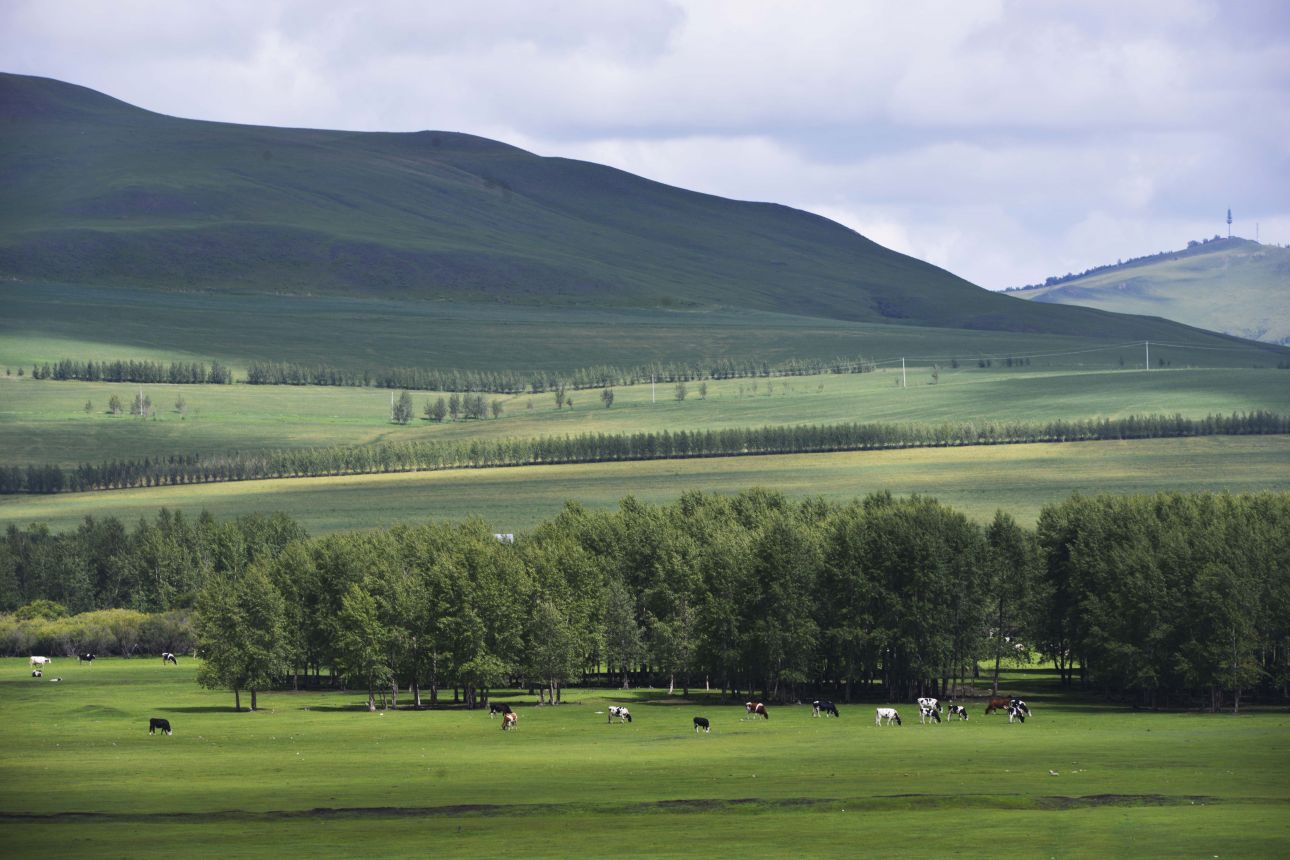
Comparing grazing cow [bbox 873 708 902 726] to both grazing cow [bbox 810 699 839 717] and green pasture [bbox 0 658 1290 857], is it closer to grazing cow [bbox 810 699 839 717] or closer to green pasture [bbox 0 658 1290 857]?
green pasture [bbox 0 658 1290 857]

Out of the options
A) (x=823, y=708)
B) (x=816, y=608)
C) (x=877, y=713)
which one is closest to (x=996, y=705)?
(x=877, y=713)

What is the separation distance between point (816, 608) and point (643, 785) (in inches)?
1837

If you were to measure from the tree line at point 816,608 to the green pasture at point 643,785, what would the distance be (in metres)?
7.28

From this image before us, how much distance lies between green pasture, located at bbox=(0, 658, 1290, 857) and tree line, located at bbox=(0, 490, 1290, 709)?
7.28 m

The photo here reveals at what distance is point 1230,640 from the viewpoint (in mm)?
100188

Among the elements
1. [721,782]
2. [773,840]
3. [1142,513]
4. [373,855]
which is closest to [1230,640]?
[1142,513]

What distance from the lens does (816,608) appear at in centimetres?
11275

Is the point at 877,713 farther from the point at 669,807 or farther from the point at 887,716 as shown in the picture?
the point at 669,807

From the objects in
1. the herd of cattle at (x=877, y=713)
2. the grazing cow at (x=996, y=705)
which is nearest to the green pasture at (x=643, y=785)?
the herd of cattle at (x=877, y=713)

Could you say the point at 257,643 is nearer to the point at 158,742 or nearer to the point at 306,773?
the point at 158,742

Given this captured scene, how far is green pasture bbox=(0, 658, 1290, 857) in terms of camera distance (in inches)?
2184

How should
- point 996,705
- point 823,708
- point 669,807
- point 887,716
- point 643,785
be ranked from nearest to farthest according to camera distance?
point 669,807
point 643,785
point 887,716
point 996,705
point 823,708

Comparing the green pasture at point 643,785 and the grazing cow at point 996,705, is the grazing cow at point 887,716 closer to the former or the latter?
the green pasture at point 643,785

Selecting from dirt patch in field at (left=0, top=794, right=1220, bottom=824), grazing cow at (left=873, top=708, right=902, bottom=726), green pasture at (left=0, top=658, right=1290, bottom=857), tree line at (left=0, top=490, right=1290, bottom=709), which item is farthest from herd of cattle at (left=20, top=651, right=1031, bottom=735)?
dirt patch in field at (left=0, top=794, right=1220, bottom=824)
